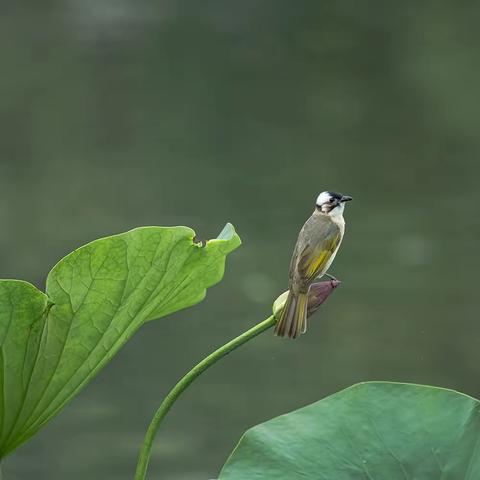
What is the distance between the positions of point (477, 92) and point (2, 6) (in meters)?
2.26

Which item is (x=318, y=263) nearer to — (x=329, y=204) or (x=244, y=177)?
(x=329, y=204)

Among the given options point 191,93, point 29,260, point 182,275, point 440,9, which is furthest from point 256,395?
point 440,9

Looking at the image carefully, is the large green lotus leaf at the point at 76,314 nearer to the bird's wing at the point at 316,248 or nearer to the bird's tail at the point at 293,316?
the bird's tail at the point at 293,316

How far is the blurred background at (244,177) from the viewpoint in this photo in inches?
133

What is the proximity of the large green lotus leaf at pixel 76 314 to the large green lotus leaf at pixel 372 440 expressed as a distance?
0.17 m

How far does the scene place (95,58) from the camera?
524 centimetres

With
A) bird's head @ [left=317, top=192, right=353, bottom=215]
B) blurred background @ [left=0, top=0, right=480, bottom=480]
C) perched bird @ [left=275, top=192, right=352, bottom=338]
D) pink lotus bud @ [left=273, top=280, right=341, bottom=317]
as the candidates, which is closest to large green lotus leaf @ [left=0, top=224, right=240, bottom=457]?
pink lotus bud @ [left=273, top=280, right=341, bottom=317]

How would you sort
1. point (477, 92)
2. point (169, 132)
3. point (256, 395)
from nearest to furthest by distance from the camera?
point (256, 395)
point (169, 132)
point (477, 92)

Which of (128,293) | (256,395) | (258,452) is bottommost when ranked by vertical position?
(256,395)

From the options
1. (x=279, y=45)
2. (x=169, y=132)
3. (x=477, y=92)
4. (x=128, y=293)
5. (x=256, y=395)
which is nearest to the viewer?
(x=128, y=293)

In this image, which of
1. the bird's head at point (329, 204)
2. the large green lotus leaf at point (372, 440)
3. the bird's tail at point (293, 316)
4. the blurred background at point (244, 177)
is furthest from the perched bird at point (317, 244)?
the blurred background at point (244, 177)

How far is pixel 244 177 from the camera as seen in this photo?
14.3 ft

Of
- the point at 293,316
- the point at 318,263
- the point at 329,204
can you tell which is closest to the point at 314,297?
the point at 293,316

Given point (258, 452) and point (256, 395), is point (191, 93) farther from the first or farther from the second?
Result: point (258, 452)
